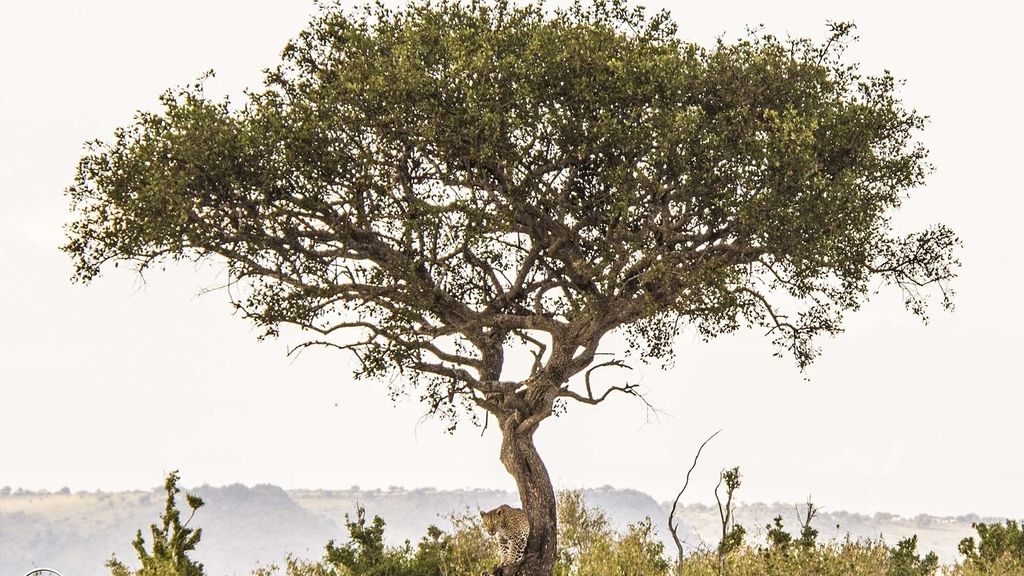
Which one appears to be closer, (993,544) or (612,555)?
(612,555)

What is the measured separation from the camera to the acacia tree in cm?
2075

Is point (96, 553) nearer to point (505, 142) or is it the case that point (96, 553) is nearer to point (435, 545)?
point (435, 545)

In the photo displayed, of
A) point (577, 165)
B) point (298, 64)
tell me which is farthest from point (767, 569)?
point (298, 64)

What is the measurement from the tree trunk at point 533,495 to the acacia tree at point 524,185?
46 millimetres

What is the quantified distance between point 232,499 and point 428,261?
126294 mm

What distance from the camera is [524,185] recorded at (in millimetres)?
21766

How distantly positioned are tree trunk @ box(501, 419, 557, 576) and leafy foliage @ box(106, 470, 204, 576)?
6621mm

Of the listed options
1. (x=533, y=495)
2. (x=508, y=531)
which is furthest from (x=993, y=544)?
(x=508, y=531)

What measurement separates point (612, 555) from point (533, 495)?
3.07 meters

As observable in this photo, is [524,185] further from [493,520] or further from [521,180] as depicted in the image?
[493,520]

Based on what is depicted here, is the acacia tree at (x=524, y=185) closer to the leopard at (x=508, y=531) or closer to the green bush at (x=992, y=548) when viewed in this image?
the leopard at (x=508, y=531)

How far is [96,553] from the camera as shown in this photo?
408 feet

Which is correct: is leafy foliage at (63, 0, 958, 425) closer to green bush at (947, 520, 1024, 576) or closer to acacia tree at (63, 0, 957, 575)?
acacia tree at (63, 0, 957, 575)

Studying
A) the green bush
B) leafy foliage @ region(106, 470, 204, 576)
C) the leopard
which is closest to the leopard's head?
the leopard
